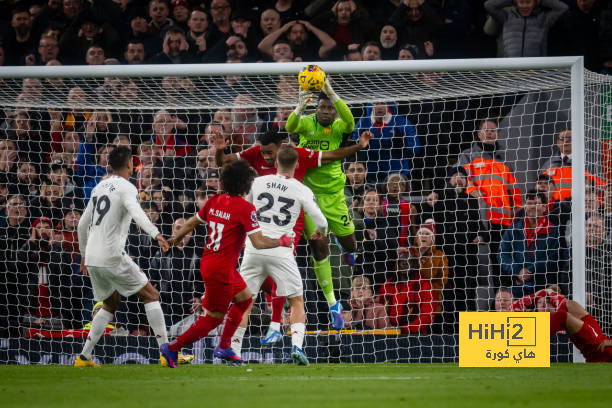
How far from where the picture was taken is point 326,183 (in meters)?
9.95

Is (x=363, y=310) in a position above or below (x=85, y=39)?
below

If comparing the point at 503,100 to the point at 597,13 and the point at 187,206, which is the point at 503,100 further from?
the point at 187,206

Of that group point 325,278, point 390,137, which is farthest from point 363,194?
point 325,278

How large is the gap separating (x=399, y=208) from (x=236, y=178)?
3510mm

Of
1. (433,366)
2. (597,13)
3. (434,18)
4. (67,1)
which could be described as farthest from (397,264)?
(67,1)

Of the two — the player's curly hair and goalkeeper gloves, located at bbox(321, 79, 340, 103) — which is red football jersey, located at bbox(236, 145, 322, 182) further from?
the player's curly hair

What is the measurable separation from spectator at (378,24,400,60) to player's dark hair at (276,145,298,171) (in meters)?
4.14

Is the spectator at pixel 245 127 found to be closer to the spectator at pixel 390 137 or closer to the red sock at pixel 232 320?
the spectator at pixel 390 137

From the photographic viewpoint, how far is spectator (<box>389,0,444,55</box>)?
1227 cm

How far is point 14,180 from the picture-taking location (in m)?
11.5

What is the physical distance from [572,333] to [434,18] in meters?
Result: 5.69

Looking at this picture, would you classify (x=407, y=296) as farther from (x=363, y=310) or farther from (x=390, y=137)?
(x=390, y=137)

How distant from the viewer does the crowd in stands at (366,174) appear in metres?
10.4

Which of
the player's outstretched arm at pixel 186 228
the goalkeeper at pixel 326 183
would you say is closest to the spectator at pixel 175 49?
the goalkeeper at pixel 326 183
